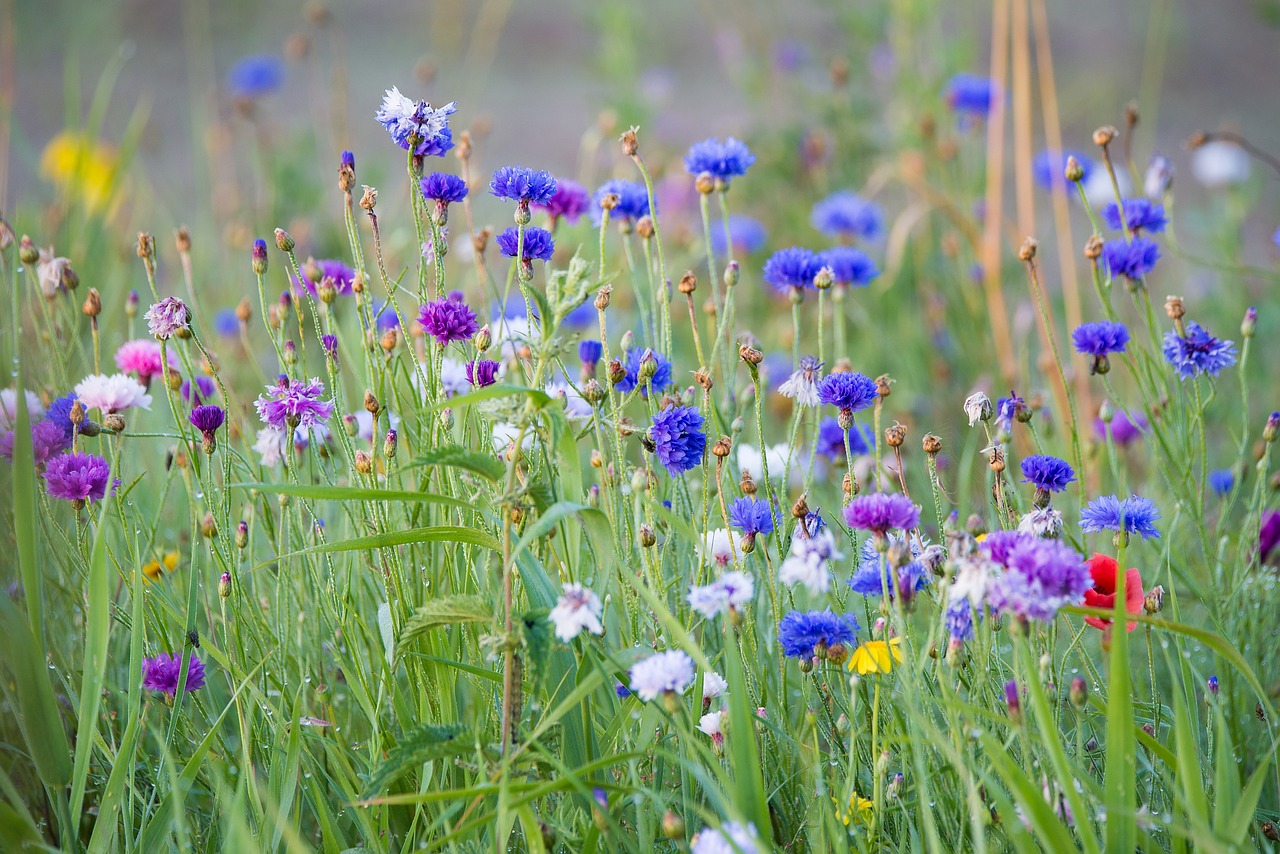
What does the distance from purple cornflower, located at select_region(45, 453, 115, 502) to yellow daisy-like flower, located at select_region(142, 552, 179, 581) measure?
0.58 ft

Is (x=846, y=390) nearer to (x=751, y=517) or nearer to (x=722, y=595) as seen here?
(x=751, y=517)

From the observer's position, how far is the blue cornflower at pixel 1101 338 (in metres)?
1.12

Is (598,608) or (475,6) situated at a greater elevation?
(475,6)

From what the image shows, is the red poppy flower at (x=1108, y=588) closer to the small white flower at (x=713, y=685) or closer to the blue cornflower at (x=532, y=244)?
the small white flower at (x=713, y=685)

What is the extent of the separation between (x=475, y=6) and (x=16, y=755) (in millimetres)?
5434

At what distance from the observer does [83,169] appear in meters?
1.98

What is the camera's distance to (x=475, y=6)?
19.1 ft

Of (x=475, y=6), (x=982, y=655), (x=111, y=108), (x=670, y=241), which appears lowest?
(x=982, y=655)

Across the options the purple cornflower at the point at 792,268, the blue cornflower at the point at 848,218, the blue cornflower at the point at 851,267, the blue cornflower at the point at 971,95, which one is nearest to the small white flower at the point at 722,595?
the purple cornflower at the point at 792,268

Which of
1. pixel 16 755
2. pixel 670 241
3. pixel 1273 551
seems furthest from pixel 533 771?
pixel 670 241

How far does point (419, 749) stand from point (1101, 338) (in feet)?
2.64

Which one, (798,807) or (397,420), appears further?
(397,420)

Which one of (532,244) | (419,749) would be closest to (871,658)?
(419,749)

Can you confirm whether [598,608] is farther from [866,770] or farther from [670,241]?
[670,241]
